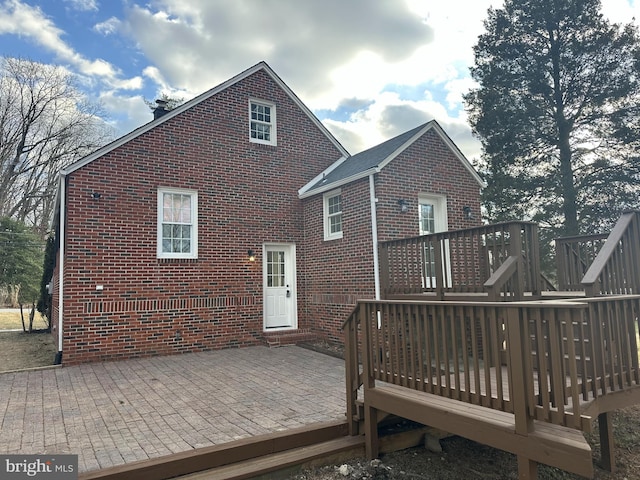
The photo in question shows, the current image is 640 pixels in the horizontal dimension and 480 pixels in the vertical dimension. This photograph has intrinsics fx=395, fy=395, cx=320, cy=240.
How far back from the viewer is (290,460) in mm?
3703

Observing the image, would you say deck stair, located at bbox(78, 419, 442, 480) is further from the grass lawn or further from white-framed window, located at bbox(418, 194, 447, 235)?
the grass lawn

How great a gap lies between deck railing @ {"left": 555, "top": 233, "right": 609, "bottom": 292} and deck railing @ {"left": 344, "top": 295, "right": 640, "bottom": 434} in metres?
2.62

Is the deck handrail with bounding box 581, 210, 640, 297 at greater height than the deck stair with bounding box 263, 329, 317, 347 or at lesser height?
greater

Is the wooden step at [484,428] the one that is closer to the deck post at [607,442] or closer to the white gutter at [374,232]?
the deck post at [607,442]

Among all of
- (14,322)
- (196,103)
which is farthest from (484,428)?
(14,322)

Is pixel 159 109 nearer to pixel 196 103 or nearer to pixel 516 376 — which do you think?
pixel 196 103

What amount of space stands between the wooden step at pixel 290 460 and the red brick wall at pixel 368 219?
4361 mm

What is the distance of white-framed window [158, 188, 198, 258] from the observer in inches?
359

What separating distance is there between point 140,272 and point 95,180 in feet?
7.17

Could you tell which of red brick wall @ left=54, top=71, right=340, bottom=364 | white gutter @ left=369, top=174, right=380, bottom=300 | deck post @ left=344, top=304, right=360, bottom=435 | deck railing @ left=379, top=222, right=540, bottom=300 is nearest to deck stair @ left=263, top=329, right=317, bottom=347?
red brick wall @ left=54, top=71, right=340, bottom=364

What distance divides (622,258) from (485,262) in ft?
5.12

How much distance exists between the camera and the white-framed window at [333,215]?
9.67 metres

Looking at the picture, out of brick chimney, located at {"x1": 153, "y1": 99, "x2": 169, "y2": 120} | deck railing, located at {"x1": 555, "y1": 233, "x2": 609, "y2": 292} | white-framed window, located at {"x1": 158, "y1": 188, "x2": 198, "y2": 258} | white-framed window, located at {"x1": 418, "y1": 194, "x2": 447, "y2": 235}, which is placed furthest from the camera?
brick chimney, located at {"x1": 153, "y1": 99, "x2": 169, "y2": 120}

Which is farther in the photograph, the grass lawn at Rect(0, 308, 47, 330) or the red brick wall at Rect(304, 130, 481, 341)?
the grass lawn at Rect(0, 308, 47, 330)
